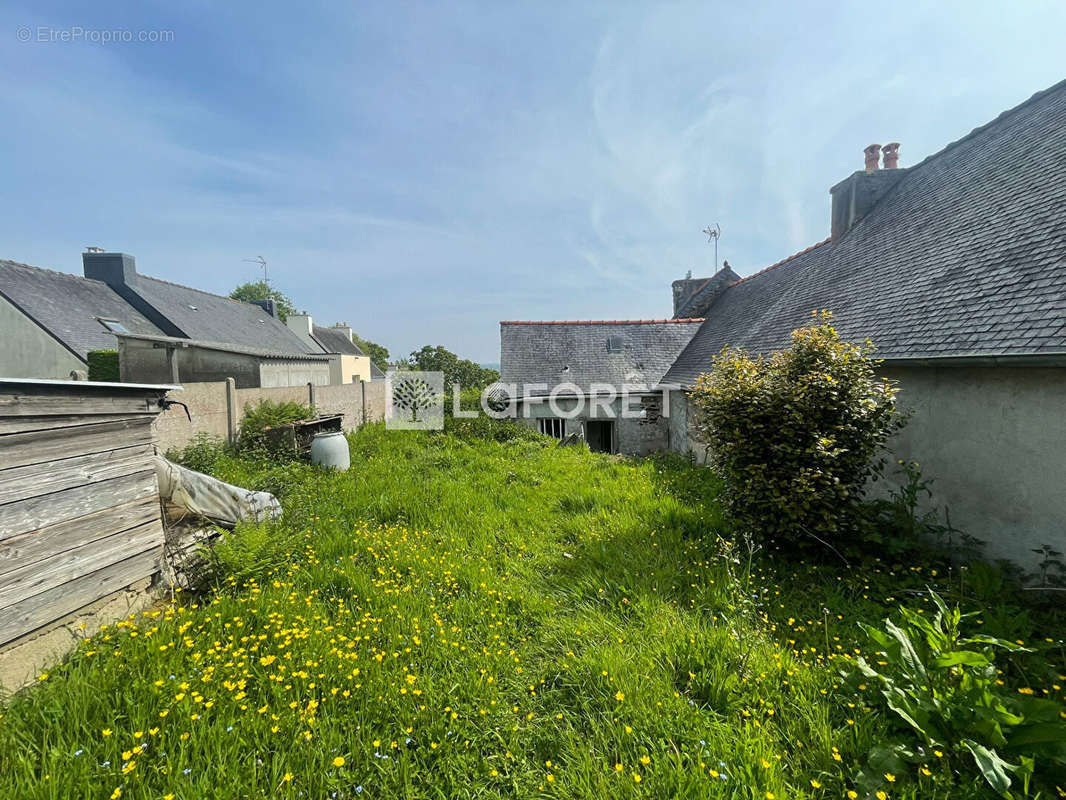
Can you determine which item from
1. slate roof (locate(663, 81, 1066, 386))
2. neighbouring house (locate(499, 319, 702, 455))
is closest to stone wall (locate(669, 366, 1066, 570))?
slate roof (locate(663, 81, 1066, 386))

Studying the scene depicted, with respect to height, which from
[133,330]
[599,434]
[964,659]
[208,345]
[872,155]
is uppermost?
[872,155]

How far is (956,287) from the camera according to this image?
4.90m

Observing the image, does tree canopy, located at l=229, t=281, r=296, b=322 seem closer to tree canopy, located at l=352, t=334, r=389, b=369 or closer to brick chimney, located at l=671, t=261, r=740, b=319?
tree canopy, located at l=352, t=334, r=389, b=369

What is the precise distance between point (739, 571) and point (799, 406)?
1.81 m

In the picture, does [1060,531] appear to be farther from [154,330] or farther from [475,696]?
[154,330]

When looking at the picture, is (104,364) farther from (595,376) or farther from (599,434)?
(599,434)

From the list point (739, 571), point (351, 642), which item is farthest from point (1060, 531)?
point (351, 642)

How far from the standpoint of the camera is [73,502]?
2.98 meters

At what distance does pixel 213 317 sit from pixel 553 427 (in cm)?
Answer: 1784

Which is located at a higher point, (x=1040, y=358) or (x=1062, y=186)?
(x=1062, y=186)

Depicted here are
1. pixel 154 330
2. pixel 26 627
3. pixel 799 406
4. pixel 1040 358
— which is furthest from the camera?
pixel 154 330

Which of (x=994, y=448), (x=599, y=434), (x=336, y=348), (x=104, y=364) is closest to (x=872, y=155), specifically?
(x=994, y=448)

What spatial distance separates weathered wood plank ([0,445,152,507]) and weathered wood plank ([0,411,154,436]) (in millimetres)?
256

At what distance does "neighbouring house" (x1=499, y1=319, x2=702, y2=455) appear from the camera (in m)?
11.9
